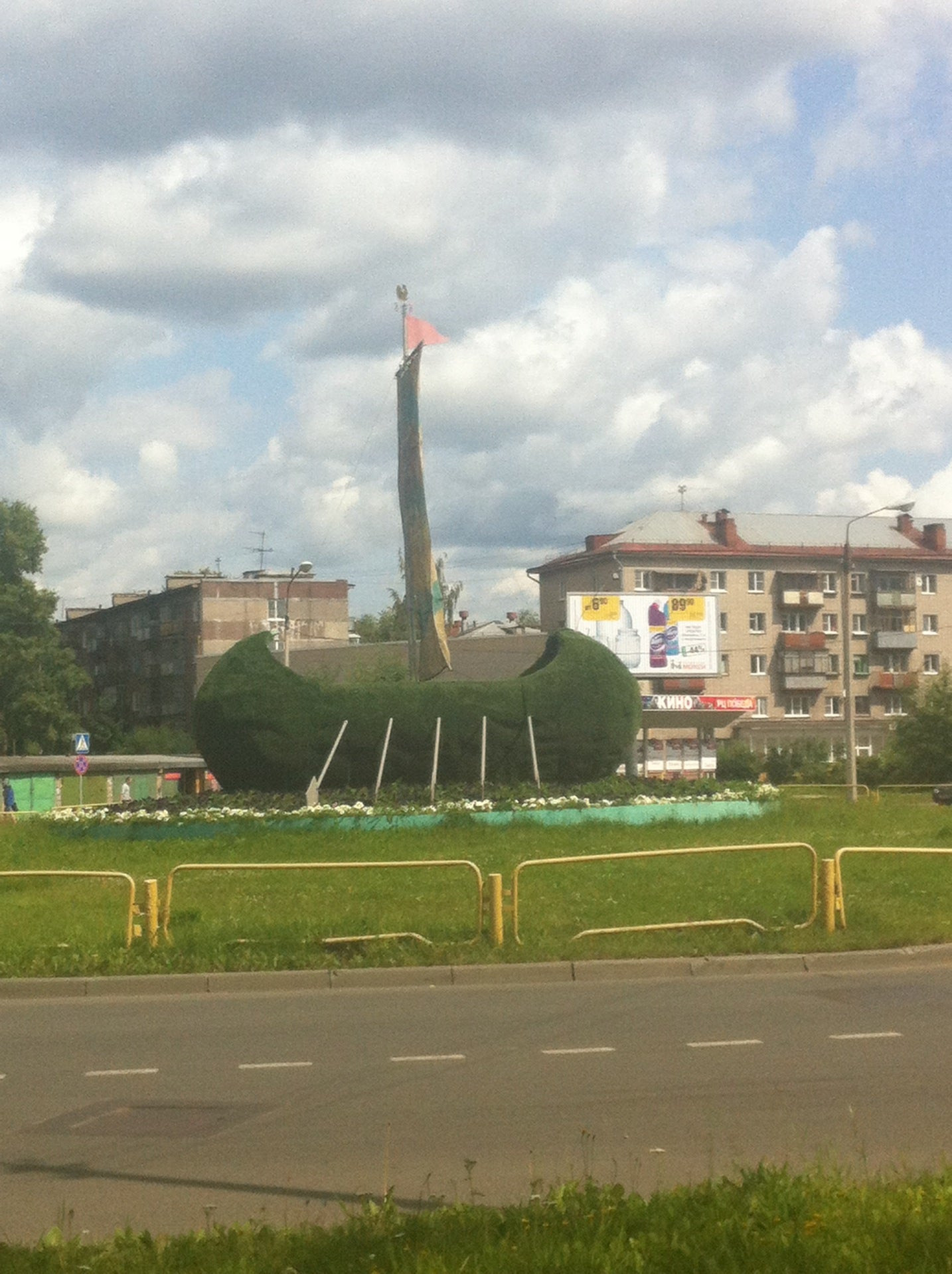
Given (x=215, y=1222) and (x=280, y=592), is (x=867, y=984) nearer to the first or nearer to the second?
(x=215, y=1222)

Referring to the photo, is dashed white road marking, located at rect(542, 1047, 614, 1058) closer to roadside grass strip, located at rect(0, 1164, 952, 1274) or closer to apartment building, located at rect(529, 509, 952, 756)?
roadside grass strip, located at rect(0, 1164, 952, 1274)

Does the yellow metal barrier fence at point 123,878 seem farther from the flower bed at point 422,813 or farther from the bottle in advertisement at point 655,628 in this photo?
the bottle in advertisement at point 655,628

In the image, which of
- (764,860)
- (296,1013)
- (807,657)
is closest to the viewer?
(296,1013)

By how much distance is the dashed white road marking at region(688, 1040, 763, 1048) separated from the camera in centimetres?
939

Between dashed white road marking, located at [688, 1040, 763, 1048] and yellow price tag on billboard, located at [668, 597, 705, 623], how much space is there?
53649mm

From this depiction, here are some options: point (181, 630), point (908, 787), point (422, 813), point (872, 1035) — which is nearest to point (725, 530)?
point (181, 630)

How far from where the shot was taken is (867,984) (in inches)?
473

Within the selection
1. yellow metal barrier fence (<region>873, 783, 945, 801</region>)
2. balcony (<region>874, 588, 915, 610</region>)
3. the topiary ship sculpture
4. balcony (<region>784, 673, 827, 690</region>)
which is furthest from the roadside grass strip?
balcony (<region>874, 588, 915, 610</region>)

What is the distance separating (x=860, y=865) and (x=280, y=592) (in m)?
74.5

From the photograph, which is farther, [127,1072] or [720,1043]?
[720,1043]

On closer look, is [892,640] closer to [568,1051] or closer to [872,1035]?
[872,1035]

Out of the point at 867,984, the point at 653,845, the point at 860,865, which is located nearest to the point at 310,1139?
the point at 867,984

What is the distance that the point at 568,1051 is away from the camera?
9352mm

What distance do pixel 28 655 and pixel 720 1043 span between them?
62116 mm
